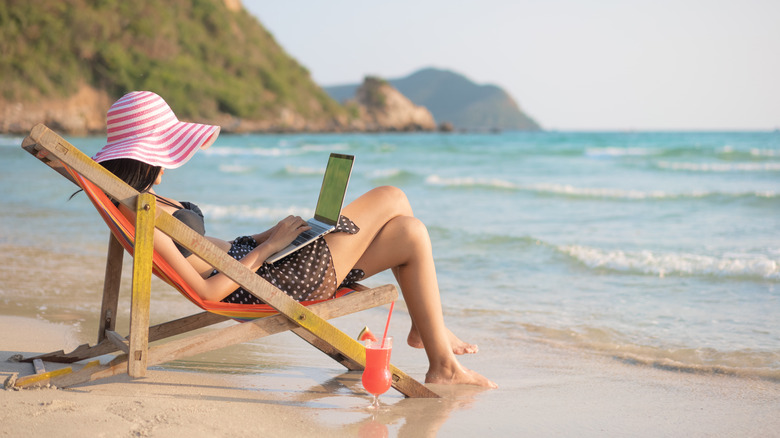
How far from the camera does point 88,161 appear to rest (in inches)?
85.4

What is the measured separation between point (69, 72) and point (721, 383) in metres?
49.9

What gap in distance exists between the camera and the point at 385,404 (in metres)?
2.72

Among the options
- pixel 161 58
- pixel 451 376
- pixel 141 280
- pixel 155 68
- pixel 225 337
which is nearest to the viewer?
pixel 141 280

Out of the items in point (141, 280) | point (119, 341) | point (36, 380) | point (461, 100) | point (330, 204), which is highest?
point (461, 100)

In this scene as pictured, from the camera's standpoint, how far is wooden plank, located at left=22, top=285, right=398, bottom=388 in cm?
243

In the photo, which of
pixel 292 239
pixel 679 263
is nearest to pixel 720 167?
pixel 679 263

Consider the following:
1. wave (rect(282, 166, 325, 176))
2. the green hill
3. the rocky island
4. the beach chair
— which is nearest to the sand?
the beach chair

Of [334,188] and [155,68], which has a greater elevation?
[155,68]

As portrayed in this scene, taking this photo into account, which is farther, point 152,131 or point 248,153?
point 248,153

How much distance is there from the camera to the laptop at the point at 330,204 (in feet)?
8.65

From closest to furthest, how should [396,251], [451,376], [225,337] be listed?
[225,337], [396,251], [451,376]

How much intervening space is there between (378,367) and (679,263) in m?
4.20

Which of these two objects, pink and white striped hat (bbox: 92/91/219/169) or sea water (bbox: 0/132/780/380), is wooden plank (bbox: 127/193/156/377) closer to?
pink and white striped hat (bbox: 92/91/219/169)

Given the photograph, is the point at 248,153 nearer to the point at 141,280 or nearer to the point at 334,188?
the point at 334,188
